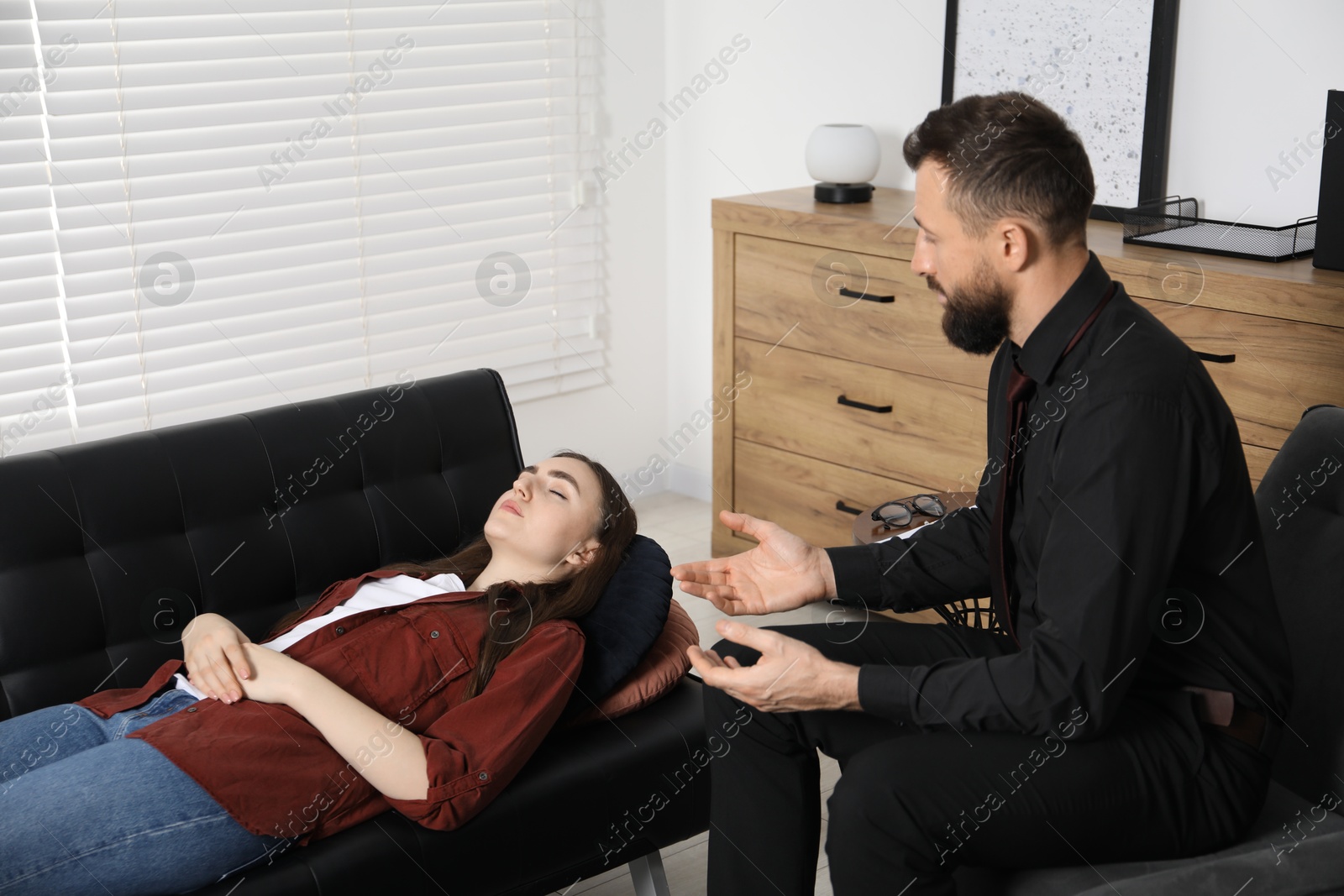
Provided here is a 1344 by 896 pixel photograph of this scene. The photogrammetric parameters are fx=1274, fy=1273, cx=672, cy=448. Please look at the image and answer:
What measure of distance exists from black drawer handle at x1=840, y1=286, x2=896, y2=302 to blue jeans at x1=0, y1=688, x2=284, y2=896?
6.42 feet

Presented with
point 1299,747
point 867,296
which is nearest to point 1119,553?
point 1299,747

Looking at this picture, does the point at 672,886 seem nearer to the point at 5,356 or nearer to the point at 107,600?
the point at 107,600

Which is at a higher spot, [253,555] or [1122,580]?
[1122,580]

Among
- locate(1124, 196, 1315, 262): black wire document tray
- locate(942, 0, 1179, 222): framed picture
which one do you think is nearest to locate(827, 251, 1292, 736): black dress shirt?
locate(1124, 196, 1315, 262): black wire document tray

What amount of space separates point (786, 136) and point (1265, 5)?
56.7 inches

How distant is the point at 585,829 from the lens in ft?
6.12

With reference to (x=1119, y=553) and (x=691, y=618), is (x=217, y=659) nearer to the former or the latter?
(x=1119, y=553)

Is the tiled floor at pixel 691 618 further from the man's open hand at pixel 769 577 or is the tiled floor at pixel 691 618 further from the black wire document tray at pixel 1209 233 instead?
the black wire document tray at pixel 1209 233

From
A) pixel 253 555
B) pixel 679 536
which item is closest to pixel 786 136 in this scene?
pixel 679 536

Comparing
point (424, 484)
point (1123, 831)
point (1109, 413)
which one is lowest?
point (1123, 831)

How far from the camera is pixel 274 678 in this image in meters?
1.79

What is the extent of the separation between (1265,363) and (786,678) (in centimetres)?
145

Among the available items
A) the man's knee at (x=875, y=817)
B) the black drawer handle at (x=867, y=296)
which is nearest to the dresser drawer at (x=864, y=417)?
the black drawer handle at (x=867, y=296)

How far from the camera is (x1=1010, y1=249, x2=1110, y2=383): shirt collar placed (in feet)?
5.12
